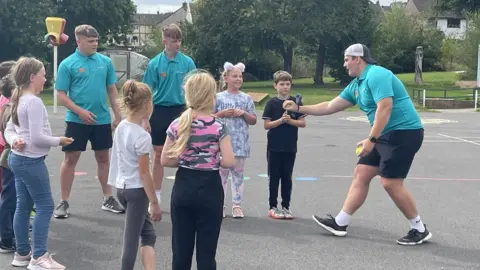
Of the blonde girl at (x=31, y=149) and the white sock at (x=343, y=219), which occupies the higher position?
the blonde girl at (x=31, y=149)

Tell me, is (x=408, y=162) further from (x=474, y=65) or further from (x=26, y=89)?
(x=474, y=65)

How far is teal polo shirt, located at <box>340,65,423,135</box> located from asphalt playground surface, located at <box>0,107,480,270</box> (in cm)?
112

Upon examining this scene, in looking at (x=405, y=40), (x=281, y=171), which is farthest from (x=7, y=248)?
(x=405, y=40)

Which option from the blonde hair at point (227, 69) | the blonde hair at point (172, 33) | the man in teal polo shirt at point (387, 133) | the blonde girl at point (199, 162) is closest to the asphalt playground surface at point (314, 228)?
the man in teal polo shirt at point (387, 133)

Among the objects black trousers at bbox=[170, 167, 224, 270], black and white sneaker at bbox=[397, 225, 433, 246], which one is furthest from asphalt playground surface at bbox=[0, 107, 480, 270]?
black trousers at bbox=[170, 167, 224, 270]

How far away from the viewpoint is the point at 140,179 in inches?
174

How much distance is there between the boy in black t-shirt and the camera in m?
6.76

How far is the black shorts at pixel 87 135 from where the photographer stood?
6.77 m

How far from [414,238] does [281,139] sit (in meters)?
1.74

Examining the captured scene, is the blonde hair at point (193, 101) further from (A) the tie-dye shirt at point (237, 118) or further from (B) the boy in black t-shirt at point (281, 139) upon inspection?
(B) the boy in black t-shirt at point (281, 139)

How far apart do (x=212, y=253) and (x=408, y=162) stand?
2594 millimetres

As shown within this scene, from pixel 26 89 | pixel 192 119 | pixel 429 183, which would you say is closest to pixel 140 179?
pixel 192 119

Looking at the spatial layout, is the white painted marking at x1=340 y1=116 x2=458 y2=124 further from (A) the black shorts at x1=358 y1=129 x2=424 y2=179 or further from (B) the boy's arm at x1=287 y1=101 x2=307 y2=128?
(A) the black shorts at x1=358 y1=129 x2=424 y2=179

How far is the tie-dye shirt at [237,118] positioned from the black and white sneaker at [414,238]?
187 centimetres
